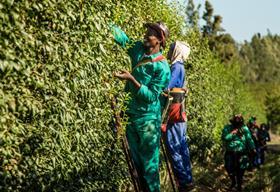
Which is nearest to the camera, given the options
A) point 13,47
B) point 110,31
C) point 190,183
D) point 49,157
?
point 13,47

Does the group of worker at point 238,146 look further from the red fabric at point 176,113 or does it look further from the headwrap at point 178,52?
the headwrap at point 178,52

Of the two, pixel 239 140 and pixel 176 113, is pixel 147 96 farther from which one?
pixel 239 140

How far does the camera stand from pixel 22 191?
4.73 meters

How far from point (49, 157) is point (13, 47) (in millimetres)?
1452

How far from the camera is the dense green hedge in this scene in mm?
3551

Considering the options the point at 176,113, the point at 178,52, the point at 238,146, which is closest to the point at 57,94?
the point at 178,52

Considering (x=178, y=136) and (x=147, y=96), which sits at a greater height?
(x=147, y=96)

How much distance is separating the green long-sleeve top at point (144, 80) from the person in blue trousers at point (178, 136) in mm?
1375

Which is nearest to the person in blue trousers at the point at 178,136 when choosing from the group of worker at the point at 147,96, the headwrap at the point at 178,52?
the headwrap at the point at 178,52

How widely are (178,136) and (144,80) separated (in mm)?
2263

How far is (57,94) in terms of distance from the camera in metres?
4.26

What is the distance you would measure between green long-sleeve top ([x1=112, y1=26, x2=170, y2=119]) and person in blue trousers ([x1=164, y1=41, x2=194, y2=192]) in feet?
4.51

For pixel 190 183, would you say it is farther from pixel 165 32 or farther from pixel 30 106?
pixel 30 106

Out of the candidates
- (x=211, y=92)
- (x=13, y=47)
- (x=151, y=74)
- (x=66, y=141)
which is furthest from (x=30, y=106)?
(x=211, y=92)
